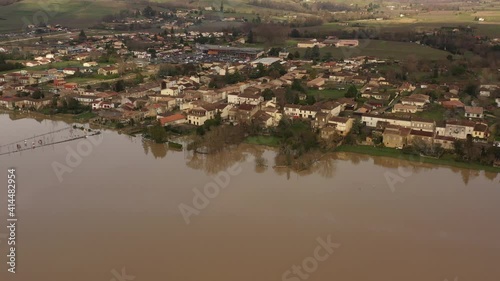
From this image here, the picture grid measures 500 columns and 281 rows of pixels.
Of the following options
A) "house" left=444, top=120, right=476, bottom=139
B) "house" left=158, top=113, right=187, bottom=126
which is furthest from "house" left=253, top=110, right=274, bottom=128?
"house" left=444, top=120, right=476, bottom=139

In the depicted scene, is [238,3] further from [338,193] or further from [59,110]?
[338,193]

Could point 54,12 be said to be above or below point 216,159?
above

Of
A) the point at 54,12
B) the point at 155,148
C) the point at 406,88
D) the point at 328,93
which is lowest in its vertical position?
the point at 155,148

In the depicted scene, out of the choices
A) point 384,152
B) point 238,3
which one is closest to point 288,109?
point 384,152

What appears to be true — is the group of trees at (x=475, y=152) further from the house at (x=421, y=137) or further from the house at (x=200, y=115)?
the house at (x=200, y=115)

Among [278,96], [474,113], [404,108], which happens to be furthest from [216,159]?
[474,113]

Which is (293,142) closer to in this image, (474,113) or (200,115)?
(200,115)

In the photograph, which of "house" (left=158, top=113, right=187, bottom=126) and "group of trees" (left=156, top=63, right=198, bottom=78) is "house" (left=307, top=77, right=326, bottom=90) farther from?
"house" (left=158, top=113, right=187, bottom=126)
